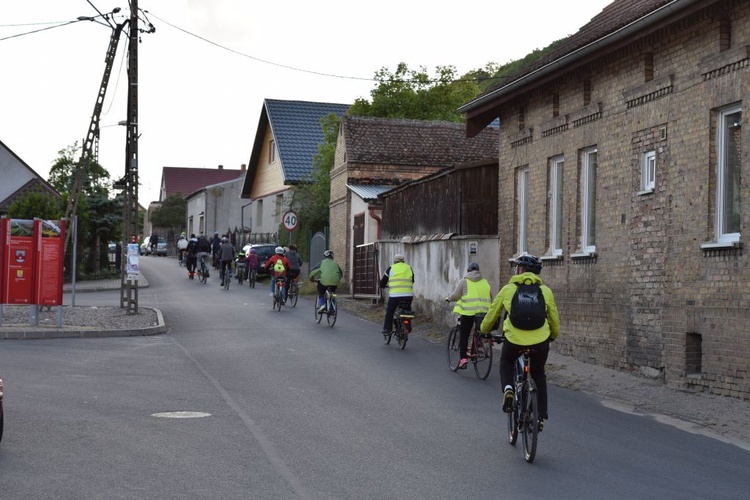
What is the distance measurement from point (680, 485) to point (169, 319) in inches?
746

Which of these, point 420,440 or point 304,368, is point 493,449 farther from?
point 304,368

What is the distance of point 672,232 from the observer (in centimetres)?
1527

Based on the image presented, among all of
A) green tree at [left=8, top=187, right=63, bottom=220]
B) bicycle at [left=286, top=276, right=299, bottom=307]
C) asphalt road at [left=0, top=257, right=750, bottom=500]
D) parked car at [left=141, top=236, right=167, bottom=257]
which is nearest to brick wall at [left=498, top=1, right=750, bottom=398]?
asphalt road at [left=0, top=257, right=750, bottom=500]

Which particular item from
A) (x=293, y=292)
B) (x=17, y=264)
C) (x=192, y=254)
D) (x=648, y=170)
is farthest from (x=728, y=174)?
(x=192, y=254)

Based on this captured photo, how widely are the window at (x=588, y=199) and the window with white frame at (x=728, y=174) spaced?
4.22m

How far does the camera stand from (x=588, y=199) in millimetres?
18719

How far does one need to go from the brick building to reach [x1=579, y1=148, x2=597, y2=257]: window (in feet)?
0.09

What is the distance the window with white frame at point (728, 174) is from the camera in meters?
14.1

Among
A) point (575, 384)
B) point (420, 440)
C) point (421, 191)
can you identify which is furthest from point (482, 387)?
point (421, 191)

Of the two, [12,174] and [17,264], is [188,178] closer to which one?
[12,174]

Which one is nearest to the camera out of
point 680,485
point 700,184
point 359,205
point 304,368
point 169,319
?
point 680,485

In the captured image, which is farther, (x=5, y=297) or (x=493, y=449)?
(x=5, y=297)

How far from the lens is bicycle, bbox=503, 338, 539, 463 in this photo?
8961 mm

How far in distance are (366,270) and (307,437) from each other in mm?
24320
